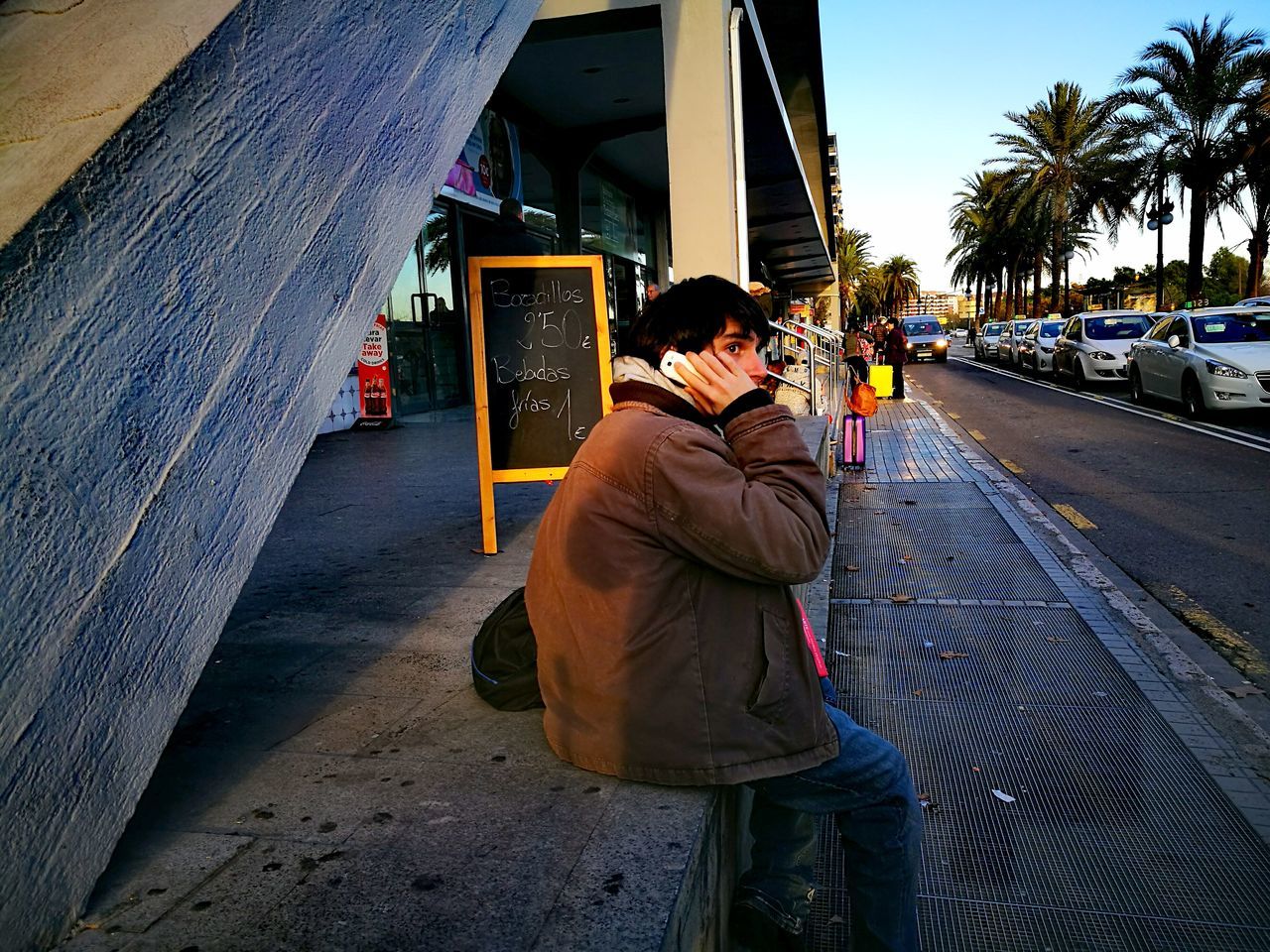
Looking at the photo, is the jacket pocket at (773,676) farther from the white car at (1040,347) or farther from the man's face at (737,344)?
the white car at (1040,347)

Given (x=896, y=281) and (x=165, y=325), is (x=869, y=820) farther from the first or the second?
(x=896, y=281)

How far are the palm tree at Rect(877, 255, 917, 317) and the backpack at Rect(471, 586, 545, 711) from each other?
10713cm

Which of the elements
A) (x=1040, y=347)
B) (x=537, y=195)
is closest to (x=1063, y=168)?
(x=1040, y=347)

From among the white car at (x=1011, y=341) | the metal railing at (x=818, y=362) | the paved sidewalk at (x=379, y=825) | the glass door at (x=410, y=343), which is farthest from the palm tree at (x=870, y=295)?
the paved sidewalk at (x=379, y=825)

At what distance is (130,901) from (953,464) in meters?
10.2

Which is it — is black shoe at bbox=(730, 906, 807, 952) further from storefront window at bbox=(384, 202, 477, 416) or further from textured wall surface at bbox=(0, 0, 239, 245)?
storefront window at bbox=(384, 202, 477, 416)

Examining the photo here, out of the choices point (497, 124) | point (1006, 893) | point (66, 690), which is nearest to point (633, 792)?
point (66, 690)

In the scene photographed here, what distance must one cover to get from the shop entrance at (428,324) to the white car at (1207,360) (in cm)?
1132

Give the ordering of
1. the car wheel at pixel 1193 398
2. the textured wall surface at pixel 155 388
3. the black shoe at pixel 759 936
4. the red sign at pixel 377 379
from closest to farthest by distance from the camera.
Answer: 1. the textured wall surface at pixel 155 388
2. the black shoe at pixel 759 936
3. the red sign at pixel 377 379
4. the car wheel at pixel 1193 398

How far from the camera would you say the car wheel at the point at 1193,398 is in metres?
13.8

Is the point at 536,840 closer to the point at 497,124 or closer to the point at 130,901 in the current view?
the point at 130,901

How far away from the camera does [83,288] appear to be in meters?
1.60

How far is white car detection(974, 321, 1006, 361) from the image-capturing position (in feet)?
119

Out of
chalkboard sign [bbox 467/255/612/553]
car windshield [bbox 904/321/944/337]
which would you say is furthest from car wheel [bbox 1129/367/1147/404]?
car windshield [bbox 904/321/944/337]
